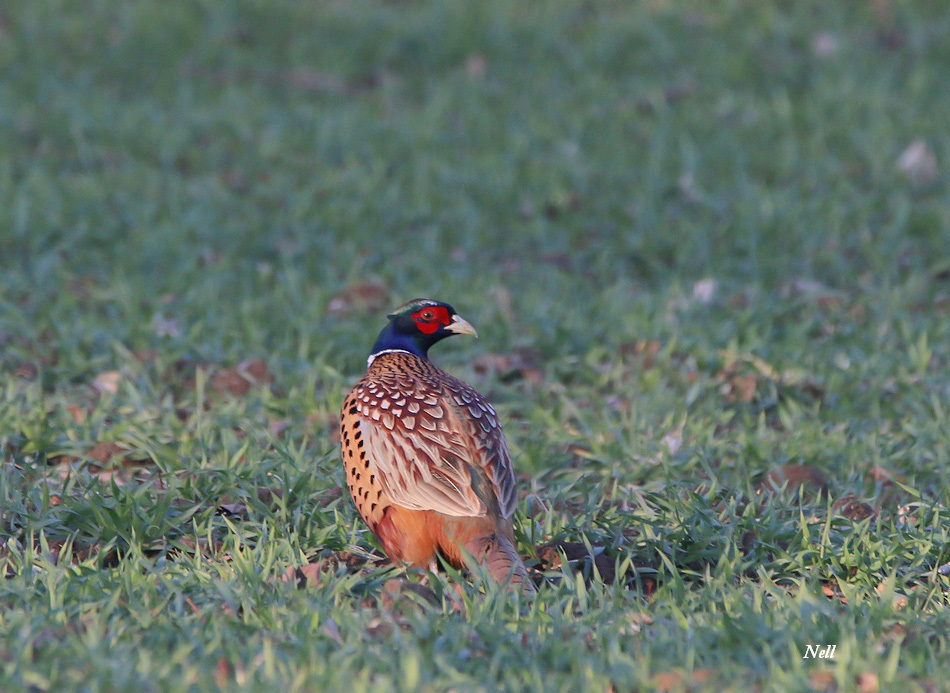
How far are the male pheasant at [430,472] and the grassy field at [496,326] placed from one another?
0.13 metres

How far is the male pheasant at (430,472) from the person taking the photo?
3.96 m

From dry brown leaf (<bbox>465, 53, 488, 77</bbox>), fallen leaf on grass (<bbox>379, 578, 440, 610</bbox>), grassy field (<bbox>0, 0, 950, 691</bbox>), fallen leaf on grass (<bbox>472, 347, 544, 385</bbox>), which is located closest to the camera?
grassy field (<bbox>0, 0, 950, 691</bbox>)

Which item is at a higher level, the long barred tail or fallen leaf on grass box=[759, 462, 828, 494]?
the long barred tail

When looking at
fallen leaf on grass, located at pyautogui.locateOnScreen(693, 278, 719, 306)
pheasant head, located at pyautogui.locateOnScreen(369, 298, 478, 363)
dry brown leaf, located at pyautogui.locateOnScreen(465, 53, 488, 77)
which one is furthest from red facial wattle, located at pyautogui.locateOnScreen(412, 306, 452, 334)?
dry brown leaf, located at pyautogui.locateOnScreen(465, 53, 488, 77)

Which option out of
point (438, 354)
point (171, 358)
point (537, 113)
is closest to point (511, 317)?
point (438, 354)

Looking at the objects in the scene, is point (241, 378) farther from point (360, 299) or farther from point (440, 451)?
point (440, 451)

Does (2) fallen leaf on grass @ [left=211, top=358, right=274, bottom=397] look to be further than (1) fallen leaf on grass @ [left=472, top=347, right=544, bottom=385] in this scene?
No

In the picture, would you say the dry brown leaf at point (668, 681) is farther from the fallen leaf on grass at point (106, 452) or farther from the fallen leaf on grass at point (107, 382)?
the fallen leaf on grass at point (107, 382)

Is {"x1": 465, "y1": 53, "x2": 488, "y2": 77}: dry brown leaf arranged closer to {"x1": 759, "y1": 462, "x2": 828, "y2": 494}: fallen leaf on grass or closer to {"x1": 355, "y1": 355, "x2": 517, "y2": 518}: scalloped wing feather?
{"x1": 759, "y1": 462, "x2": 828, "y2": 494}: fallen leaf on grass

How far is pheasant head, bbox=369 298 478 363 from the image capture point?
15.5 ft

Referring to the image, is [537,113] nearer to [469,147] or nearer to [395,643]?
[469,147]

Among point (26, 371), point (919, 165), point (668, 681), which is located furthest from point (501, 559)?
point (919, 165)

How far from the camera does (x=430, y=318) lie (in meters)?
4.73

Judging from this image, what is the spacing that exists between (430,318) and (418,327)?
5 cm
